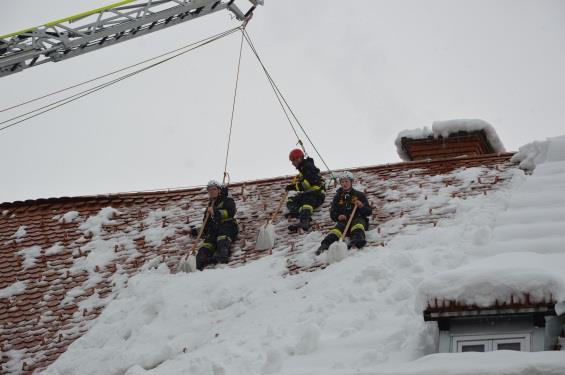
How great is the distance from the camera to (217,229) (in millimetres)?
16312

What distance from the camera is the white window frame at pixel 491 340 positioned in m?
10.2

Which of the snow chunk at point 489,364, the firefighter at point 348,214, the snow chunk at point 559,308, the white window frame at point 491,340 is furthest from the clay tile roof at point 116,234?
the snow chunk at point 489,364

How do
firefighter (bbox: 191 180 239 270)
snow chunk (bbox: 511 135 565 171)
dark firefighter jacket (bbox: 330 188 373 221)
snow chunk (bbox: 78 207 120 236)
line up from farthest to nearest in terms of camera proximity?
snow chunk (bbox: 78 207 120 236), firefighter (bbox: 191 180 239 270), snow chunk (bbox: 511 135 565 171), dark firefighter jacket (bbox: 330 188 373 221)

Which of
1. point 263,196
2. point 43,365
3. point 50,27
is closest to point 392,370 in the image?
point 43,365

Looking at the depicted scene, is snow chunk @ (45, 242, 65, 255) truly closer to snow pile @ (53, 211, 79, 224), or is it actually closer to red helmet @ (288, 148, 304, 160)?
snow pile @ (53, 211, 79, 224)

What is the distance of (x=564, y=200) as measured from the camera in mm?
13695

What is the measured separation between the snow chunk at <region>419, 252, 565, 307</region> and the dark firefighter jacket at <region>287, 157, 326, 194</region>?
21.5 ft

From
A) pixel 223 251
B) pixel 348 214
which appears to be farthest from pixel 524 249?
pixel 223 251

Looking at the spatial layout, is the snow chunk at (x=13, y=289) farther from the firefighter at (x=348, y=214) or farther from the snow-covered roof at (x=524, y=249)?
the snow-covered roof at (x=524, y=249)

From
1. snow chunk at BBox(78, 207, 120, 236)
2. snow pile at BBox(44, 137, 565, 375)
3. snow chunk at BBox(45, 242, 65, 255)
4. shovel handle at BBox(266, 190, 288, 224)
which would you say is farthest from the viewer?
snow chunk at BBox(78, 207, 120, 236)

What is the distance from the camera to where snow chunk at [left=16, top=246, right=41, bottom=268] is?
56.0 ft

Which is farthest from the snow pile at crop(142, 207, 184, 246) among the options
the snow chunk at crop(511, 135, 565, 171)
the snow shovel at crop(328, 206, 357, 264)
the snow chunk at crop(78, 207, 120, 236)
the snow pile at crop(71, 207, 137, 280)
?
the snow chunk at crop(511, 135, 565, 171)

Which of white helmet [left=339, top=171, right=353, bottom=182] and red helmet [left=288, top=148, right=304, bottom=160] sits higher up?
red helmet [left=288, top=148, right=304, bottom=160]

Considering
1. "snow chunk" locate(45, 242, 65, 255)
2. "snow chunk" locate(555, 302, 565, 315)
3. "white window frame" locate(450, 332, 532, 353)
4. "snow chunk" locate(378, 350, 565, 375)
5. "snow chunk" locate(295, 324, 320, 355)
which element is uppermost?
"snow chunk" locate(45, 242, 65, 255)
